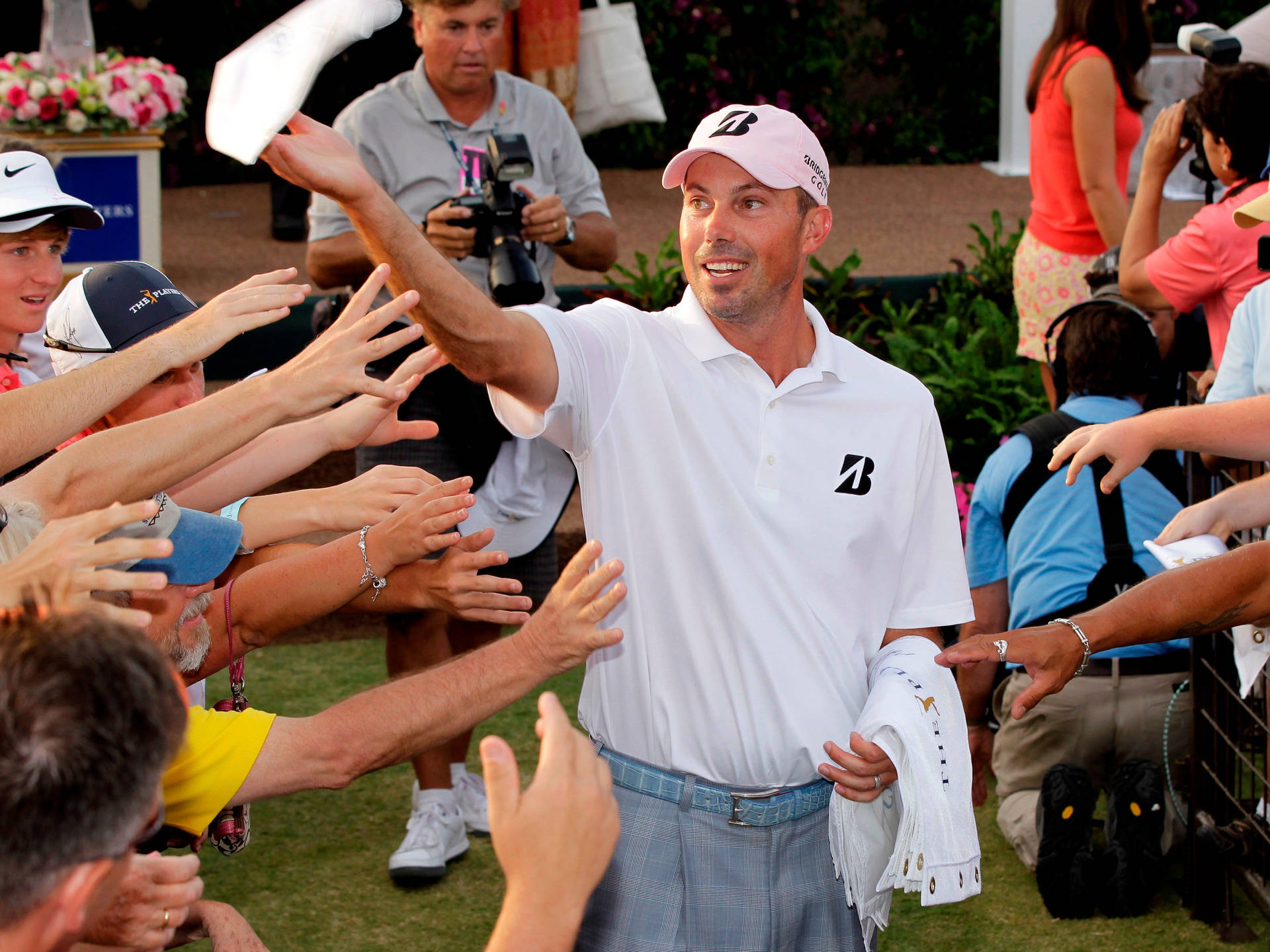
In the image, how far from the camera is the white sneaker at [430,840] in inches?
156

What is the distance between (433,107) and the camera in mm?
4102

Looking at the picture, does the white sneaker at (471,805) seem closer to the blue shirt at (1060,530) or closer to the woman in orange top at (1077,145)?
the blue shirt at (1060,530)

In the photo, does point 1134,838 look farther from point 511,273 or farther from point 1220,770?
point 511,273

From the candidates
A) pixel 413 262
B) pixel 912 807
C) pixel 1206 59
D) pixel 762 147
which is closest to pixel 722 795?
pixel 912 807

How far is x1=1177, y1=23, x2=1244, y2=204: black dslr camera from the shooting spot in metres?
4.39

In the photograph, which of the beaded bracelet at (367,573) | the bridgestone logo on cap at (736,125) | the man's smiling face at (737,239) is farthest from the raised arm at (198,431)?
the bridgestone logo on cap at (736,125)

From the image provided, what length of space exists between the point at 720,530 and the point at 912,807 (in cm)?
57

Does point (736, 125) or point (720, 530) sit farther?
point (736, 125)

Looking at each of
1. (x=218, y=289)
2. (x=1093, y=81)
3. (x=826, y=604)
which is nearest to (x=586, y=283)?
(x=218, y=289)

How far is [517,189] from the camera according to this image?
4.02m

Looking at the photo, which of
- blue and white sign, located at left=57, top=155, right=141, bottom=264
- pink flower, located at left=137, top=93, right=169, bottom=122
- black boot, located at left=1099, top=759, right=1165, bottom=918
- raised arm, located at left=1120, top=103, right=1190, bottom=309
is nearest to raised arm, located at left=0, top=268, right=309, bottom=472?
black boot, located at left=1099, top=759, right=1165, bottom=918

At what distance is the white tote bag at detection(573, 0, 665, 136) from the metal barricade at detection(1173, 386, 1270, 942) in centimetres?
246

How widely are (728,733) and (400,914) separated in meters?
1.75

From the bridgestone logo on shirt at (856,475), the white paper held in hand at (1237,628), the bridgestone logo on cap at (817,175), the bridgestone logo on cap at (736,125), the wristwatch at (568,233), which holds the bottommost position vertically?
the white paper held in hand at (1237,628)
